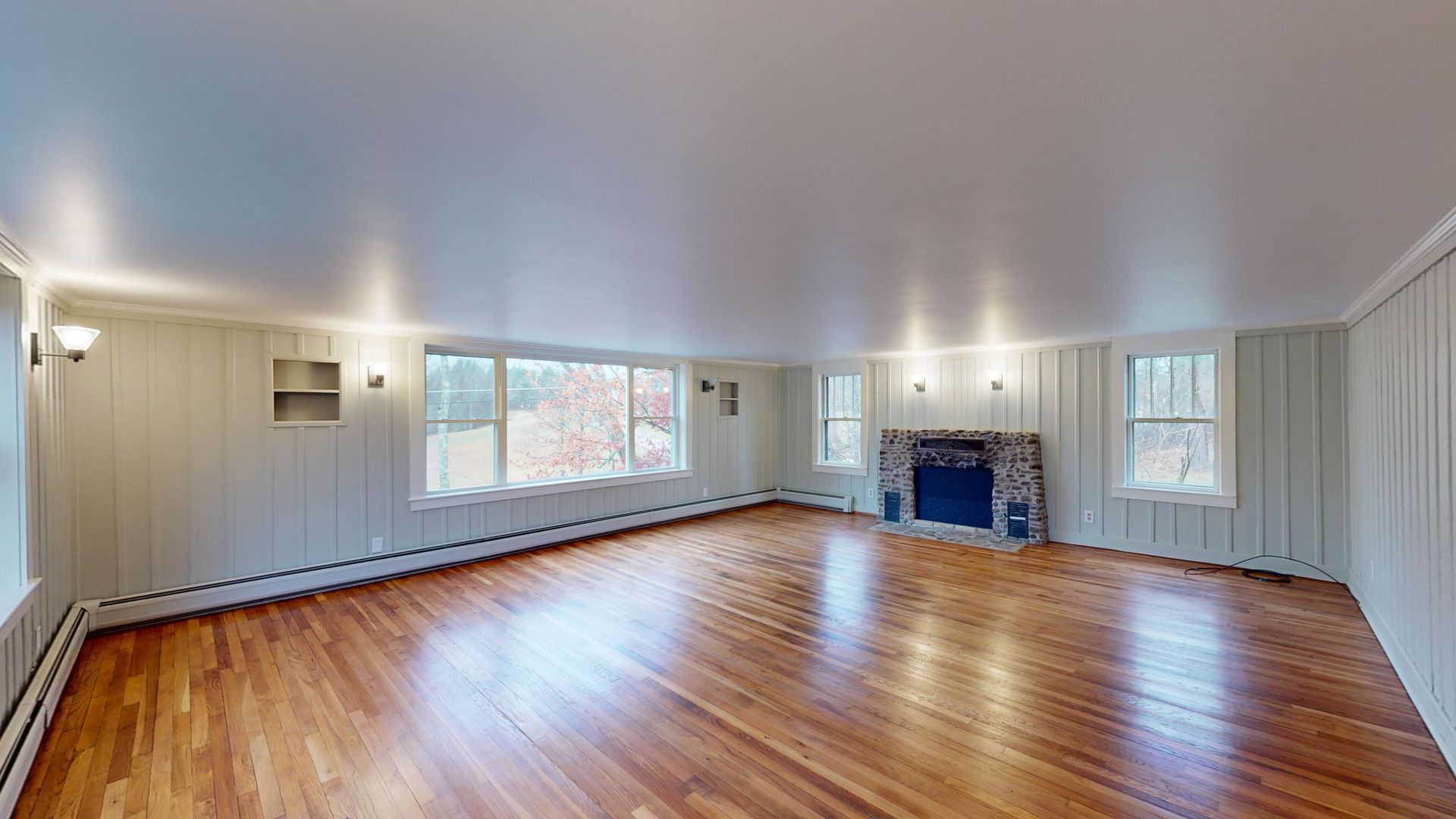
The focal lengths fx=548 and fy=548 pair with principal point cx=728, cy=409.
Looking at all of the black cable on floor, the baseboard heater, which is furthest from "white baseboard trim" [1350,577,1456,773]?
the baseboard heater

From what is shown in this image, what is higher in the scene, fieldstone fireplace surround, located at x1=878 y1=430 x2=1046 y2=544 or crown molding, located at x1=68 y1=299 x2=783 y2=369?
crown molding, located at x1=68 y1=299 x2=783 y2=369

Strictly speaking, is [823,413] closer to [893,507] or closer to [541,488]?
[893,507]

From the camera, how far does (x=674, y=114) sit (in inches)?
52.9

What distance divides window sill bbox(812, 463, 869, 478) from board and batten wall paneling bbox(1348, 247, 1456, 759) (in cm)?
464

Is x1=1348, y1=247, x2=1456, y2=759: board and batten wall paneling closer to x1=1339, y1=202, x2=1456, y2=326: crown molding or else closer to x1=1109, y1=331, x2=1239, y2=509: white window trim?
x1=1339, y1=202, x2=1456, y2=326: crown molding

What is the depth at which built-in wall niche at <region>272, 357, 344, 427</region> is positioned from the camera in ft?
14.7

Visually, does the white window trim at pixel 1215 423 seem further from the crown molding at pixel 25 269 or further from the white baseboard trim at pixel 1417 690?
the crown molding at pixel 25 269

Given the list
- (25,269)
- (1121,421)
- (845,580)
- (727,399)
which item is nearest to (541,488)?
(727,399)

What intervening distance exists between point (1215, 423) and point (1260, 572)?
1.35 metres

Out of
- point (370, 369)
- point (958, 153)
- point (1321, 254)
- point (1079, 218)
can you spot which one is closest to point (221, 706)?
point (370, 369)

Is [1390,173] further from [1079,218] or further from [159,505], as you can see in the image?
[159,505]

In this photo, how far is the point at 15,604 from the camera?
2.40m

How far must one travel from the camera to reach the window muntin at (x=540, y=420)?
548 centimetres

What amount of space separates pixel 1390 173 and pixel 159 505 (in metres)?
6.69
